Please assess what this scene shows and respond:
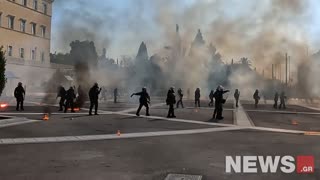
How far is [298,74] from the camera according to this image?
48.5 metres

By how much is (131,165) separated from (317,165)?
375cm

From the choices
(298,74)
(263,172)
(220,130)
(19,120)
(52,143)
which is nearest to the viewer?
(263,172)

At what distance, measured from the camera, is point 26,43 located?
34188 millimetres

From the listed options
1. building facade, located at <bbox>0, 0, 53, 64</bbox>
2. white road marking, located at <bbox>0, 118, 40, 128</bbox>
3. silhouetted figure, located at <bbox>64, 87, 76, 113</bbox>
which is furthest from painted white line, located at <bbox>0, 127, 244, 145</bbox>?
silhouetted figure, located at <bbox>64, 87, 76, 113</bbox>

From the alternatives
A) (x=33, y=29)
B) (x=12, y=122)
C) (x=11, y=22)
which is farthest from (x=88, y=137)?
(x=11, y=22)

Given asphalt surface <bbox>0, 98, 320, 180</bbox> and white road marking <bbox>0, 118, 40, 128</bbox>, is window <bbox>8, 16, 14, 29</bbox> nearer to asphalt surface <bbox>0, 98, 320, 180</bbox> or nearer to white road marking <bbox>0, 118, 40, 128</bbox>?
white road marking <bbox>0, 118, 40, 128</bbox>

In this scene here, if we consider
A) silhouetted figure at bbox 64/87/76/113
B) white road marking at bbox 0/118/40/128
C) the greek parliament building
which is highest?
the greek parliament building

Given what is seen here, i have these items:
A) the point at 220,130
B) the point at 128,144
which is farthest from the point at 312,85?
the point at 128,144

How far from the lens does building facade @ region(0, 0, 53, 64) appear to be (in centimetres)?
2524

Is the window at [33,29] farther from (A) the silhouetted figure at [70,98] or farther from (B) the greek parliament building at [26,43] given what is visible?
(A) the silhouetted figure at [70,98]

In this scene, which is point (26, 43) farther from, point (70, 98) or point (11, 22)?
point (70, 98)

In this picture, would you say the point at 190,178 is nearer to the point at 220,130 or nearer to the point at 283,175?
the point at 283,175

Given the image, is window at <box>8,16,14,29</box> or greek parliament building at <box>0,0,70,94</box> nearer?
greek parliament building at <box>0,0,70,94</box>

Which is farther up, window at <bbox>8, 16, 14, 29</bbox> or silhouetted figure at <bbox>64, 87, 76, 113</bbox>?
window at <bbox>8, 16, 14, 29</bbox>
